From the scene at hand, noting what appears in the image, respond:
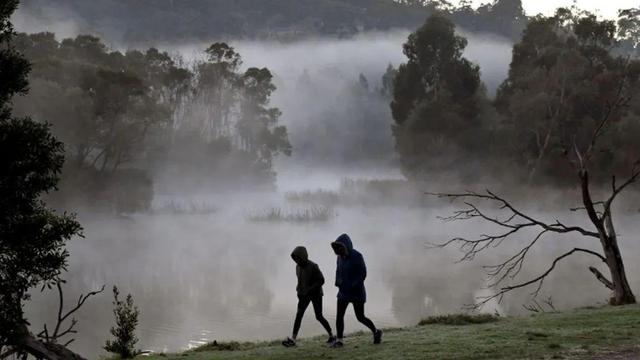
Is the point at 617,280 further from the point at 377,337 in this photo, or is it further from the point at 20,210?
the point at 20,210

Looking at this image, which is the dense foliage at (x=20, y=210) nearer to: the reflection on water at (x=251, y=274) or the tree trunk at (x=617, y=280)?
the reflection on water at (x=251, y=274)

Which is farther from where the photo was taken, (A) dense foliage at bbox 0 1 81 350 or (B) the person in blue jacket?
(B) the person in blue jacket

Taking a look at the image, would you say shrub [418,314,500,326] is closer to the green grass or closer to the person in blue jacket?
the green grass

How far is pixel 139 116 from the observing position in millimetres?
55812

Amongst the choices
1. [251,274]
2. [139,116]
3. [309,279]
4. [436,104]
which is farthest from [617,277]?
[139,116]

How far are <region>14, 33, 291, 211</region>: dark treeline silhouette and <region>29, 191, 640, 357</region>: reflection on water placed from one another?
139 inches

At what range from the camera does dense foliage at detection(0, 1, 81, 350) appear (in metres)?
9.47

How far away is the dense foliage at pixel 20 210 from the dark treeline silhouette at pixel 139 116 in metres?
21.4

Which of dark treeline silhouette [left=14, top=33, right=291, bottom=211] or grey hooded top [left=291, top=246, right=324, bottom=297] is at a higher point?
dark treeline silhouette [left=14, top=33, right=291, bottom=211]

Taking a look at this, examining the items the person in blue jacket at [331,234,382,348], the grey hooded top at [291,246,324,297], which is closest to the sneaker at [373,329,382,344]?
the person in blue jacket at [331,234,382,348]

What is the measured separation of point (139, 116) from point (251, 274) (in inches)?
1084

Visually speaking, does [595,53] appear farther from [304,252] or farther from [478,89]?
[304,252]

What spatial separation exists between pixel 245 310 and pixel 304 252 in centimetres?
1424

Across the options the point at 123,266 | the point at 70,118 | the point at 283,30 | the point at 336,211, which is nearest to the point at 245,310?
the point at 123,266
